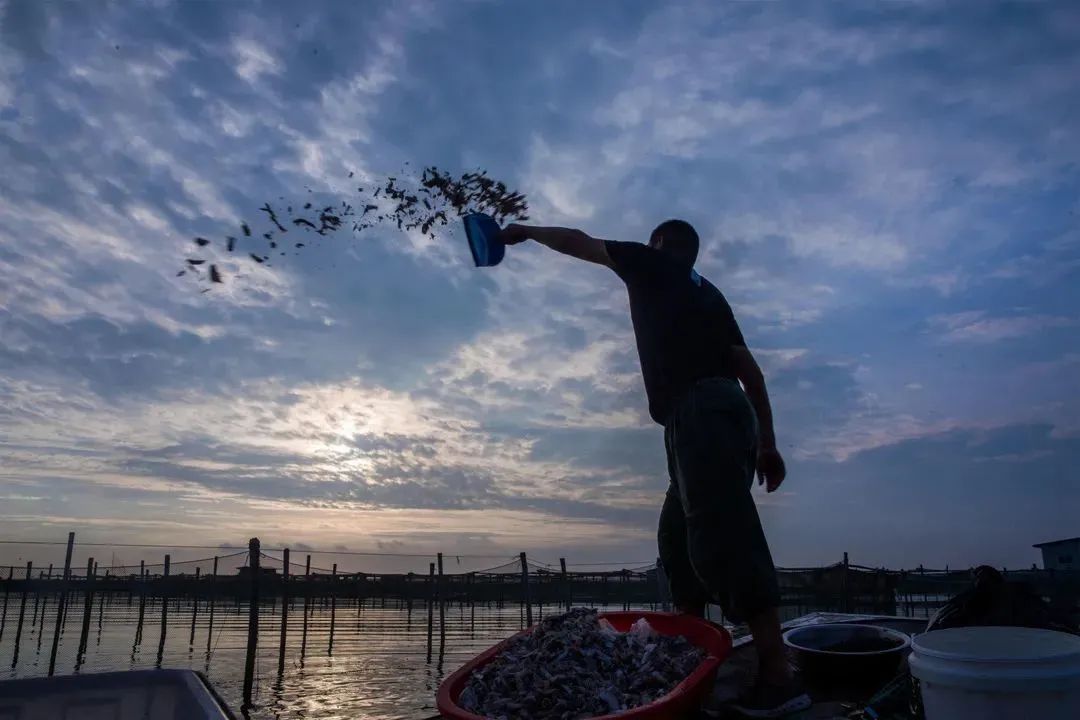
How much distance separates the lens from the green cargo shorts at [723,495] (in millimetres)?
2684

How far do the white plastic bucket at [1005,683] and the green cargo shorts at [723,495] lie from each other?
79 centimetres

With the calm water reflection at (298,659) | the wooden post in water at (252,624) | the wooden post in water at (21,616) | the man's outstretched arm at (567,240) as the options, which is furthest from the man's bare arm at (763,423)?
the wooden post in water at (21,616)

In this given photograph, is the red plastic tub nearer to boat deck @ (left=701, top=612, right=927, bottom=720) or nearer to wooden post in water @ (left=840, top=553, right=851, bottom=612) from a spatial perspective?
boat deck @ (left=701, top=612, right=927, bottom=720)

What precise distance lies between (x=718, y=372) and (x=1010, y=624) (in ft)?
4.62

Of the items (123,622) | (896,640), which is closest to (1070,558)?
(896,640)

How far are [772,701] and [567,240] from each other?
2.05m

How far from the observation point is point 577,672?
8.15ft

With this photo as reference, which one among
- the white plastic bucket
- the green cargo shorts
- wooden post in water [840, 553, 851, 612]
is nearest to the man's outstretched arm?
the green cargo shorts

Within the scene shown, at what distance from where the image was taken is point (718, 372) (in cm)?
314

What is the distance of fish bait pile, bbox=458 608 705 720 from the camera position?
7.70 ft

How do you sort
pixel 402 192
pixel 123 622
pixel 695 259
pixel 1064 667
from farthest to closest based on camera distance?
pixel 123 622
pixel 402 192
pixel 695 259
pixel 1064 667

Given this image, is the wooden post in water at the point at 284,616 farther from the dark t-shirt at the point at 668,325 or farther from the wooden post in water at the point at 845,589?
the dark t-shirt at the point at 668,325

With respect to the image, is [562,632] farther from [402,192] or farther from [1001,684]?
[402,192]

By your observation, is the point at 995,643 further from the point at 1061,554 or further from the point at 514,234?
the point at 1061,554
